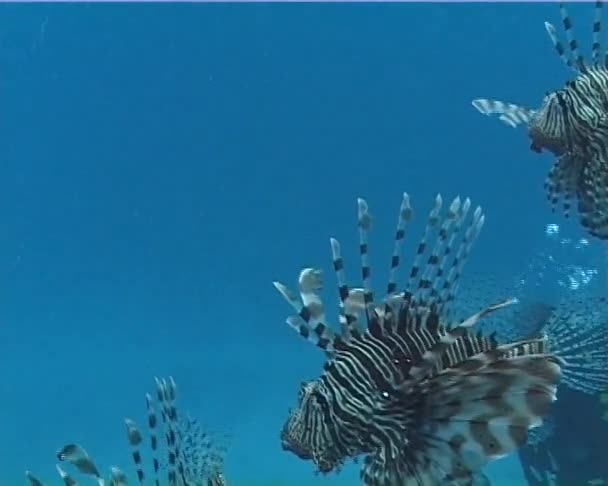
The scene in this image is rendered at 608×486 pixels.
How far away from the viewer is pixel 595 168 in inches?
138

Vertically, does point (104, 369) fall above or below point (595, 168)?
above

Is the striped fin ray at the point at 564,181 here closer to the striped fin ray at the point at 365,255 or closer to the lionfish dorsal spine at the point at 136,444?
the striped fin ray at the point at 365,255

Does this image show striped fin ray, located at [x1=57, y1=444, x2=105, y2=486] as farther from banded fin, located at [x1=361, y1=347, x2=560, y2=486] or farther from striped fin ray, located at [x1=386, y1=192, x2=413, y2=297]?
striped fin ray, located at [x1=386, y1=192, x2=413, y2=297]

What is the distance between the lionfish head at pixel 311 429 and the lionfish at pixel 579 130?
1485mm

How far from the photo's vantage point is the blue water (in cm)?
574

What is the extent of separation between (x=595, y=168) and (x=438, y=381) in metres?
1.51

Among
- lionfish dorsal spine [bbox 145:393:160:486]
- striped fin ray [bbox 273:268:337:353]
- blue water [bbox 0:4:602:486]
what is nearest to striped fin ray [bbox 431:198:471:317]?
striped fin ray [bbox 273:268:337:353]

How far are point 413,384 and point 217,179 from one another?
4.54 metres

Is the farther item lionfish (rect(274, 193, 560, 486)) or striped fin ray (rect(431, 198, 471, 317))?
striped fin ray (rect(431, 198, 471, 317))

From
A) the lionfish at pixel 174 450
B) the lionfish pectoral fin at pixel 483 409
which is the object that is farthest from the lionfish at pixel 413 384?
the lionfish at pixel 174 450

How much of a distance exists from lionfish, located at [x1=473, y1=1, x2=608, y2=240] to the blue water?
1.77 meters

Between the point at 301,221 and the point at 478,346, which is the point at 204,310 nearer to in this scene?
the point at 301,221

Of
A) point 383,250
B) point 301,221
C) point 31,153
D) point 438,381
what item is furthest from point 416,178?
point 438,381

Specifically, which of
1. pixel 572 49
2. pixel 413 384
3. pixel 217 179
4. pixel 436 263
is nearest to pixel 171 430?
pixel 413 384
